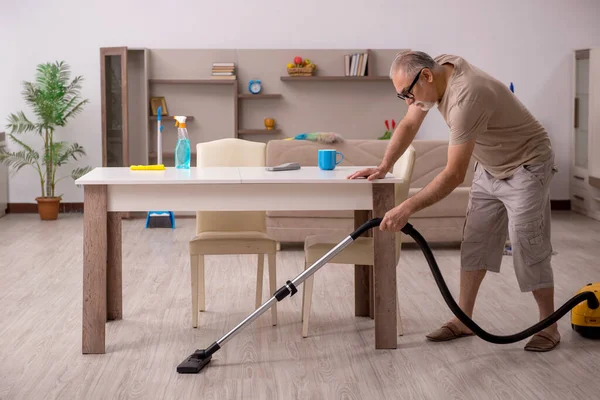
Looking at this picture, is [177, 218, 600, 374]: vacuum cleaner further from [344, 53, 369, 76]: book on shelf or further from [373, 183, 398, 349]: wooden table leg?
[344, 53, 369, 76]: book on shelf

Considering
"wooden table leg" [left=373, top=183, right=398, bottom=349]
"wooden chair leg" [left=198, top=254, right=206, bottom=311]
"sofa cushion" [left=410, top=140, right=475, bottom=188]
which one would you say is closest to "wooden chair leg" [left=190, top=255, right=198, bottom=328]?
"wooden chair leg" [left=198, top=254, right=206, bottom=311]

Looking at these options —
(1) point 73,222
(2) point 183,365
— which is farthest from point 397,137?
(1) point 73,222

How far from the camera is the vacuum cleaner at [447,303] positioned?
3186 millimetres

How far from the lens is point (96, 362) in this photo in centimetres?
337

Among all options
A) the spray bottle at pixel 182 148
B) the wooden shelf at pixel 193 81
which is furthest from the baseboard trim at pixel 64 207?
the spray bottle at pixel 182 148

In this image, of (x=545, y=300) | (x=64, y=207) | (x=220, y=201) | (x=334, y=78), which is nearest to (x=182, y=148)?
(x=220, y=201)

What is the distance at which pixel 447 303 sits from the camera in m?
3.24

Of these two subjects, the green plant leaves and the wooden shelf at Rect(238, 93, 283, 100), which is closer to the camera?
the green plant leaves

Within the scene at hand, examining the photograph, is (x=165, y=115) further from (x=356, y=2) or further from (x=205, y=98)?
(x=356, y=2)

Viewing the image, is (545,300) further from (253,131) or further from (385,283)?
(253,131)

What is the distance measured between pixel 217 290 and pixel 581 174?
462 centimetres

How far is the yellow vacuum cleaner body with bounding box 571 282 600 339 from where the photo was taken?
12.0ft

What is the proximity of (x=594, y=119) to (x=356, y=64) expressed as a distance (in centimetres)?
225

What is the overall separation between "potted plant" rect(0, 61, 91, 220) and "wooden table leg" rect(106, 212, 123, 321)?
12.5 ft
